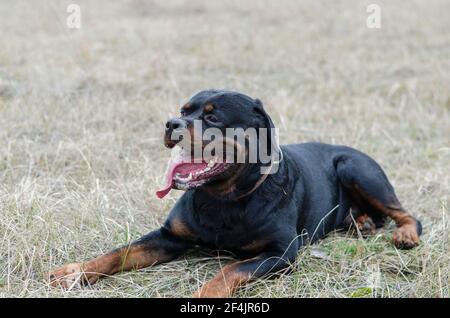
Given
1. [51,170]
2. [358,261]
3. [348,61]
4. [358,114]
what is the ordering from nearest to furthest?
1. [358,261]
2. [51,170]
3. [358,114]
4. [348,61]

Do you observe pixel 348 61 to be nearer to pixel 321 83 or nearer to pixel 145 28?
pixel 321 83

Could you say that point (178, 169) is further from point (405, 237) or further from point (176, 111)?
point (176, 111)

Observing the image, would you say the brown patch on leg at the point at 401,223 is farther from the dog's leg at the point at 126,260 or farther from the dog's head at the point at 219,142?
the dog's leg at the point at 126,260

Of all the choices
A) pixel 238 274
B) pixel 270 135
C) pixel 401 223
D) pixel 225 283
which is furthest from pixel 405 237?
pixel 225 283

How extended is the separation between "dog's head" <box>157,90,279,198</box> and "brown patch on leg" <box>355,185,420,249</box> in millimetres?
1029

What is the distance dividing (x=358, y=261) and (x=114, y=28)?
730 cm

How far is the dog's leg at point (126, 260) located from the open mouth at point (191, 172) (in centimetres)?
36

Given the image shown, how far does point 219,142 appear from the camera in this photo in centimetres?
348

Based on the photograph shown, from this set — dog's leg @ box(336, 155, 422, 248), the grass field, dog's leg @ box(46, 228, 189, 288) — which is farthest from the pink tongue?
dog's leg @ box(336, 155, 422, 248)

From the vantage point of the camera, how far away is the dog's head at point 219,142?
3461 mm

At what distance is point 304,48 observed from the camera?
9.16m

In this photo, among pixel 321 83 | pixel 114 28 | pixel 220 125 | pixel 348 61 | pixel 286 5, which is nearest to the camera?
pixel 220 125

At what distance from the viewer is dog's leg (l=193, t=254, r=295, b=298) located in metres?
3.28
